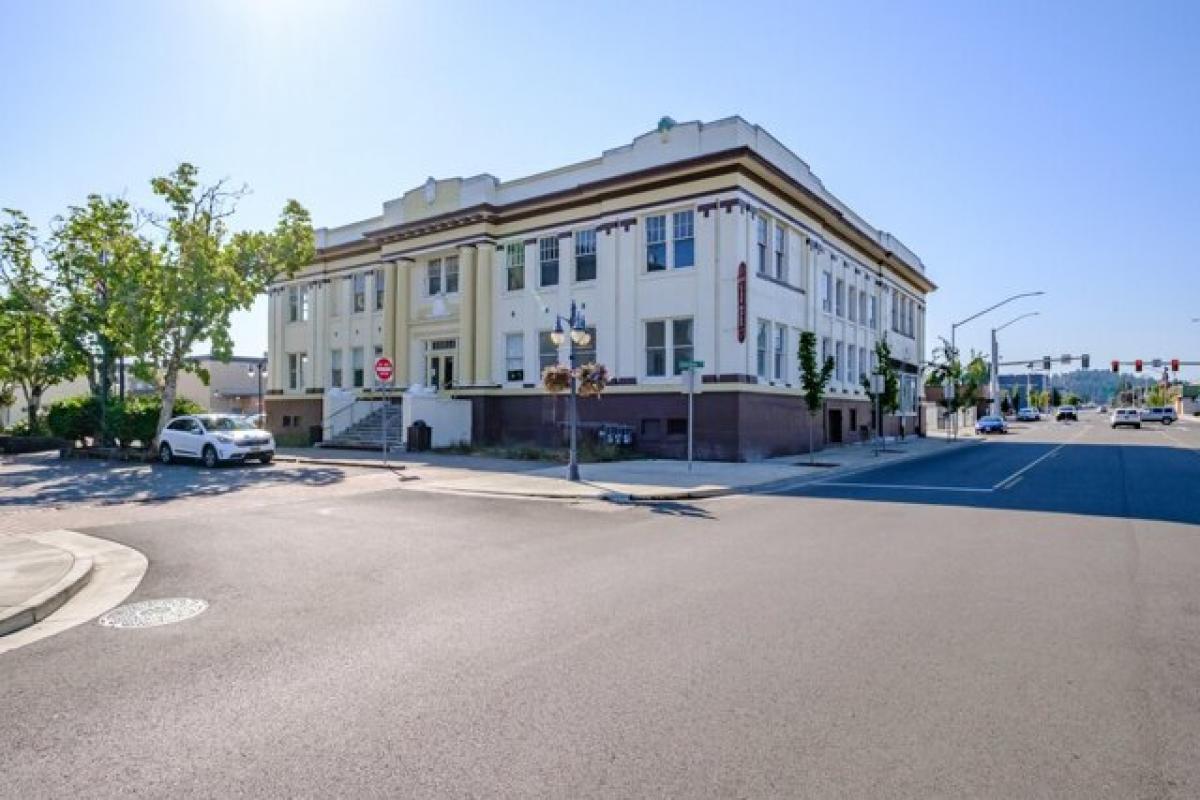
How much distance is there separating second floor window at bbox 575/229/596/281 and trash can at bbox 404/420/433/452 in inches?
324

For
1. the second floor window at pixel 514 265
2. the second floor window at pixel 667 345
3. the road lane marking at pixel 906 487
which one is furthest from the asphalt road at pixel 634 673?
the second floor window at pixel 514 265

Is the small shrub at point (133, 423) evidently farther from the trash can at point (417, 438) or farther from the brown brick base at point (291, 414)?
the trash can at point (417, 438)

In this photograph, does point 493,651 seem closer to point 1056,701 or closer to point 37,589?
point 1056,701

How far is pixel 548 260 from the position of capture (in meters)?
28.8

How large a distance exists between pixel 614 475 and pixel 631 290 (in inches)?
380

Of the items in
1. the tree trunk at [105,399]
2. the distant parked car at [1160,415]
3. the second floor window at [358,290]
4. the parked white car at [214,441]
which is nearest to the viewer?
the parked white car at [214,441]

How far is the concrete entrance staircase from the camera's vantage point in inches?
1127

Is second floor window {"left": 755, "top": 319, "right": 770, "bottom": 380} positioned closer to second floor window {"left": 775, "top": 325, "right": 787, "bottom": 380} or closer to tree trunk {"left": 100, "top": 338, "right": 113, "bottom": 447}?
second floor window {"left": 775, "top": 325, "right": 787, "bottom": 380}

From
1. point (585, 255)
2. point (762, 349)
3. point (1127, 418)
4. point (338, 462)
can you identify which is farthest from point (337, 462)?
point (1127, 418)

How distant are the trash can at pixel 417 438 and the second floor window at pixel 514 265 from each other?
269 inches

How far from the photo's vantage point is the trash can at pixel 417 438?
2745 centimetres

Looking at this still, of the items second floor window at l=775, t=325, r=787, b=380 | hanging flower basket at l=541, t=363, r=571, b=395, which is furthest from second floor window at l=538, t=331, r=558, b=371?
hanging flower basket at l=541, t=363, r=571, b=395

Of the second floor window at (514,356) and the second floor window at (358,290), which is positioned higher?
the second floor window at (358,290)

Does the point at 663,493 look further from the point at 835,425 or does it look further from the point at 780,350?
the point at 835,425
